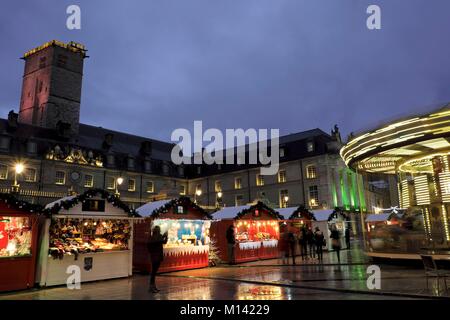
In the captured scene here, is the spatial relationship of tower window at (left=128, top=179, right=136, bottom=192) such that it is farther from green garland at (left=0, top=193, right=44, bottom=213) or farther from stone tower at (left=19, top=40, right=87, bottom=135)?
green garland at (left=0, top=193, right=44, bottom=213)

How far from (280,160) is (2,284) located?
3512 centimetres

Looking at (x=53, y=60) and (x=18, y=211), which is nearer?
(x=18, y=211)

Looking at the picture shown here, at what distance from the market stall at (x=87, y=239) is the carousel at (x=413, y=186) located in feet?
33.7

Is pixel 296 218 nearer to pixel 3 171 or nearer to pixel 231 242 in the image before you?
pixel 231 242

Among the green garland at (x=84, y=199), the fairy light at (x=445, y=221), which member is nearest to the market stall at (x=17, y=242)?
the green garland at (x=84, y=199)

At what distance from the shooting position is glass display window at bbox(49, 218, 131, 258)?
11.9 m

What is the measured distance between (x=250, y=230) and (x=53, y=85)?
126ft

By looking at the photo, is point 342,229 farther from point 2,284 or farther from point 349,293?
point 2,284

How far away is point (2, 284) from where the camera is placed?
34.1 ft

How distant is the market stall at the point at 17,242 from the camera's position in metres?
10.6

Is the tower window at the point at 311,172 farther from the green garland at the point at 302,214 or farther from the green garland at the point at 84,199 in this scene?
the green garland at the point at 84,199

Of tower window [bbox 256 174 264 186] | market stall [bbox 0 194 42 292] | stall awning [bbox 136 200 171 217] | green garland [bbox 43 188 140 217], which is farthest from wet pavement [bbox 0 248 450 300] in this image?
tower window [bbox 256 174 264 186]

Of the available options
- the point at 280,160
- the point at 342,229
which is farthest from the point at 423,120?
the point at 280,160

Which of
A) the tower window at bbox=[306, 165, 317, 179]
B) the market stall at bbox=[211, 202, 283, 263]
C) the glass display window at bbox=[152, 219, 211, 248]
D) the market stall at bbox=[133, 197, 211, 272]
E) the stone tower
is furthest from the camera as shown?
the stone tower
